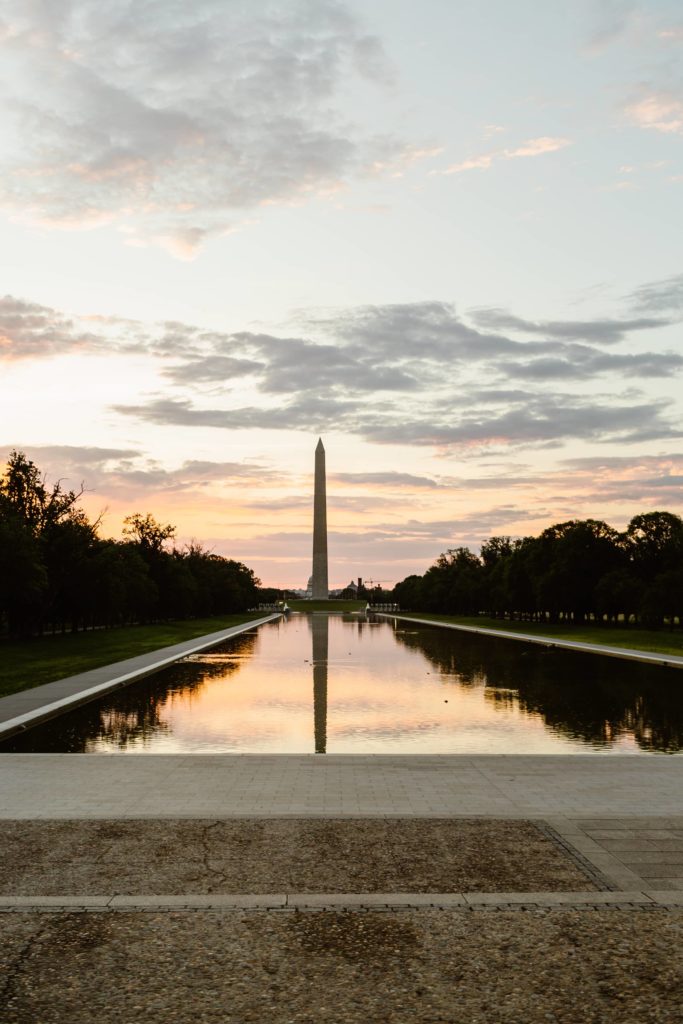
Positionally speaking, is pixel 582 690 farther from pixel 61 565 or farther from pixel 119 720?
pixel 61 565

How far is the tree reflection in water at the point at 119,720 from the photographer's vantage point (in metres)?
14.4

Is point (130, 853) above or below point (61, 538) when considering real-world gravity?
below

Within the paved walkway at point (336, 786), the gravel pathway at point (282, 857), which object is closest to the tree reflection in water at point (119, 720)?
the paved walkway at point (336, 786)

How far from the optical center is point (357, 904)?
21.5ft

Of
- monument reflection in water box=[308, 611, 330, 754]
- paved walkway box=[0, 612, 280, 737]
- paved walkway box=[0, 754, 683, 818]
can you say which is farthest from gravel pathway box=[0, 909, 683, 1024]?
paved walkway box=[0, 612, 280, 737]

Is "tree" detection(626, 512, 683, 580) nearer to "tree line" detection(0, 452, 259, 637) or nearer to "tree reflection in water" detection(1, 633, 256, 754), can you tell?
"tree line" detection(0, 452, 259, 637)

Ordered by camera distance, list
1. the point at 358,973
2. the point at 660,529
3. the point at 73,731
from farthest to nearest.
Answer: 1. the point at 660,529
2. the point at 73,731
3. the point at 358,973

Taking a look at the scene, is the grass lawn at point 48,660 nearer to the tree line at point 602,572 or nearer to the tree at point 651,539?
the tree line at point 602,572

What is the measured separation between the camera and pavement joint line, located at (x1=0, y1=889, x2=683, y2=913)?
6.47 metres

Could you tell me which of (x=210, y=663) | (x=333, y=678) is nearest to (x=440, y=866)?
(x=333, y=678)

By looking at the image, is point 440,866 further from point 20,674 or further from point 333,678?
point 20,674

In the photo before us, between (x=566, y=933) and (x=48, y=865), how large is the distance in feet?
13.7

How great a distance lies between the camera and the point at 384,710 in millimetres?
19172

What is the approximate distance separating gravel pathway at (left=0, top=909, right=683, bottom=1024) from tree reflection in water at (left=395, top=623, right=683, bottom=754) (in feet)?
29.7
